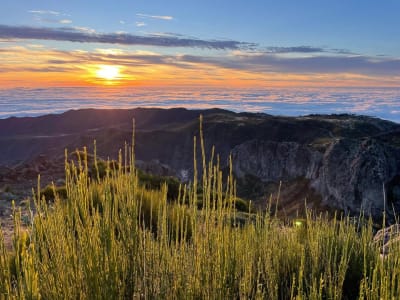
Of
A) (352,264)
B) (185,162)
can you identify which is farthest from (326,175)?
(185,162)

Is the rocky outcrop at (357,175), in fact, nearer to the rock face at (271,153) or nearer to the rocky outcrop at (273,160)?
the rock face at (271,153)

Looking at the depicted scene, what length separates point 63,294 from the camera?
2.55 meters

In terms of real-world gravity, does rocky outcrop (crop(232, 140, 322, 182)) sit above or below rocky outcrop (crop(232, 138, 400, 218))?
below

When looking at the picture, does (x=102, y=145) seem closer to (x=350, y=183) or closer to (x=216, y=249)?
(x=350, y=183)

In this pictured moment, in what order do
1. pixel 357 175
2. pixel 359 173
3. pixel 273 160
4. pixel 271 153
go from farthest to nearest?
pixel 271 153
pixel 273 160
pixel 357 175
pixel 359 173

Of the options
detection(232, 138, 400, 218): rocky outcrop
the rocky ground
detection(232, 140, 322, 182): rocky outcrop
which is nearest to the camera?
the rocky ground

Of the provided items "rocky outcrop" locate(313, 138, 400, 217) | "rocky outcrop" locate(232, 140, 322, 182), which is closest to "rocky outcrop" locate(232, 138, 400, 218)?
"rocky outcrop" locate(313, 138, 400, 217)

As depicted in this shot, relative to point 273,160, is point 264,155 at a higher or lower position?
higher

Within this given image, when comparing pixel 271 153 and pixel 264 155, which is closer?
pixel 271 153

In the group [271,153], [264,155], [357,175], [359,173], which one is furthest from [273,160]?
→ [359,173]

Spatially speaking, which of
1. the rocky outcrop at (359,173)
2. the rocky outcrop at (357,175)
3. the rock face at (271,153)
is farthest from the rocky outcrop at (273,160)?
the rocky outcrop at (359,173)

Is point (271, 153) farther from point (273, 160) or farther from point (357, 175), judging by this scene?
point (357, 175)

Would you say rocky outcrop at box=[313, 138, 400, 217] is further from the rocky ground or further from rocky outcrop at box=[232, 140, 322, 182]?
rocky outcrop at box=[232, 140, 322, 182]

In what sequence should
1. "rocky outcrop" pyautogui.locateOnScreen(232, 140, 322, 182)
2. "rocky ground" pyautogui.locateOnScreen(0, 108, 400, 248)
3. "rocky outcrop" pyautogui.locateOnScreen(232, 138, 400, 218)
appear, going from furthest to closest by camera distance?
"rocky outcrop" pyautogui.locateOnScreen(232, 140, 322, 182), "rocky outcrop" pyautogui.locateOnScreen(232, 138, 400, 218), "rocky ground" pyautogui.locateOnScreen(0, 108, 400, 248)
